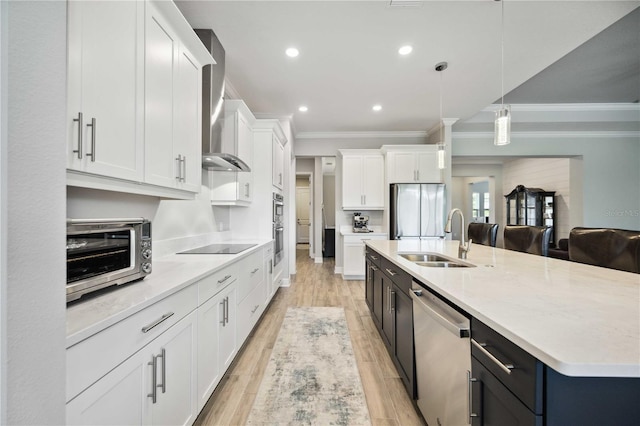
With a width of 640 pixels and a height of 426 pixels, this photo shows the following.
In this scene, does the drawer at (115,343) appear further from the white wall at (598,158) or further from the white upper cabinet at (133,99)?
the white wall at (598,158)

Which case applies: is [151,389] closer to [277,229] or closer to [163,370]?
[163,370]

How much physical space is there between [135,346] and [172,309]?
0.79 ft

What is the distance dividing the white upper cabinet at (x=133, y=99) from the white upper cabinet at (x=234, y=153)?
99 cm

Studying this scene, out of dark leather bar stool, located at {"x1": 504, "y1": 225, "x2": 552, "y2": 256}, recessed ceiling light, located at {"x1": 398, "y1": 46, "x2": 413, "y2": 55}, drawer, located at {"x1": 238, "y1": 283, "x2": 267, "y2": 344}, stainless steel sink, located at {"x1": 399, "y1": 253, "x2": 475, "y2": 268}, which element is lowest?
drawer, located at {"x1": 238, "y1": 283, "x2": 267, "y2": 344}

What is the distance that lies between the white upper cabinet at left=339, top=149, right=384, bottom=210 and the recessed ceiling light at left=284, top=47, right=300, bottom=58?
2.46 metres

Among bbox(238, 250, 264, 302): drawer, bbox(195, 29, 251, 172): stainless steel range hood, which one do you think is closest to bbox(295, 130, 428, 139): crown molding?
bbox(195, 29, 251, 172): stainless steel range hood

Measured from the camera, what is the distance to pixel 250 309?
243cm

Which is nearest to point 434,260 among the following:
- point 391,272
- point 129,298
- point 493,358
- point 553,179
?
point 391,272

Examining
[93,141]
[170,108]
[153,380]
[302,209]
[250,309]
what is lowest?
[250,309]

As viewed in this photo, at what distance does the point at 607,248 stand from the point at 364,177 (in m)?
3.64

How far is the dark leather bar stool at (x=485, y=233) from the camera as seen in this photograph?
3125 mm

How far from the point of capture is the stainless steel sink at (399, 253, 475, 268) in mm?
1966

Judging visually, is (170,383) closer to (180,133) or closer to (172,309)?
(172,309)

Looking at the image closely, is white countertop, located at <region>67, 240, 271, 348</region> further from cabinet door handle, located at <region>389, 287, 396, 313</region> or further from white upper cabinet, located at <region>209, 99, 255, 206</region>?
white upper cabinet, located at <region>209, 99, 255, 206</region>
